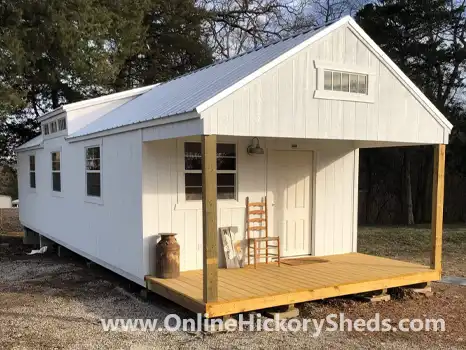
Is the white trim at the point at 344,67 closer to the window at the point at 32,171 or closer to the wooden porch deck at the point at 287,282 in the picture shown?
the wooden porch deck at the point at 287,282

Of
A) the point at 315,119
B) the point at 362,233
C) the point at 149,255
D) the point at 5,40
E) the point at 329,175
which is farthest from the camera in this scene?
the point at 362,233

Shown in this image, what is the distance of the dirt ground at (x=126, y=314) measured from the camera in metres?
5.05

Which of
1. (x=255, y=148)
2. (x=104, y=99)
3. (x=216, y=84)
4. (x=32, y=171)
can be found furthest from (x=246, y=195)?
(x=32, y=171)

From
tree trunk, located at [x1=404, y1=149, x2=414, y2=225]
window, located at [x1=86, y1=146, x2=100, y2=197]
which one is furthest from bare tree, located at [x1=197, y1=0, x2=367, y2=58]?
window, located at [x1=86, y1=146, x2=100, y2=197]

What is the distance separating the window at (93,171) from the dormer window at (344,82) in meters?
4.26

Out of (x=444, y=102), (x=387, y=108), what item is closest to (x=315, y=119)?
(x=387, y=108)

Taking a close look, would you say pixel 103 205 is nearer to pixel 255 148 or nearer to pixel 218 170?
pixel 218 170

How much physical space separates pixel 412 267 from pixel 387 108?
8.54 ft

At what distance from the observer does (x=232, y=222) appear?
25.1ft

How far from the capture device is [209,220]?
5.30 meters

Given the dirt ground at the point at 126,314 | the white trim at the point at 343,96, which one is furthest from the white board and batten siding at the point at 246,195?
the white trim at the point at 343,96

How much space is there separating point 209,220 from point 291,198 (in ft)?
10.7

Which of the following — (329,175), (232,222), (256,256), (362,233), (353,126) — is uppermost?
(353,126)

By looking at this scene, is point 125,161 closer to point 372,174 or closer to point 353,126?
point 353,126
